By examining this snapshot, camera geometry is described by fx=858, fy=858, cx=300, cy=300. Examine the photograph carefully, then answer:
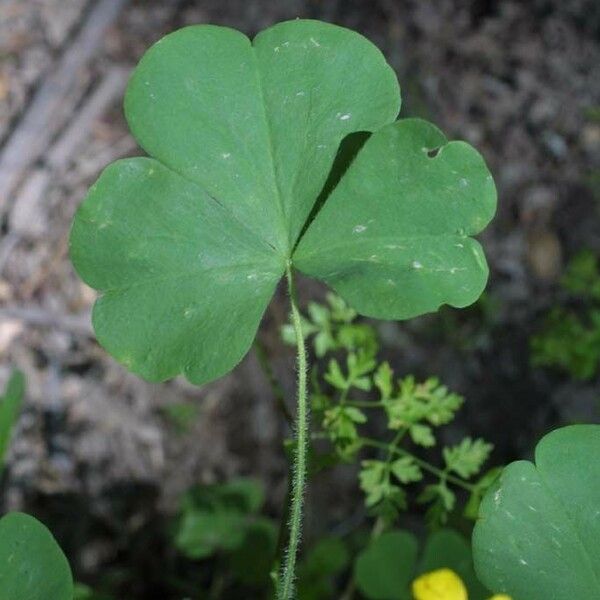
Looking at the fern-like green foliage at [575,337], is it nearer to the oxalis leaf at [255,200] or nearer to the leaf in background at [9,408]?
the oxalis leaf at [255,200]

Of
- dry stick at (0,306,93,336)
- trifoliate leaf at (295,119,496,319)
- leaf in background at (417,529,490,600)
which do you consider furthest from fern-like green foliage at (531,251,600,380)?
dry stick at (0,306,93,336)

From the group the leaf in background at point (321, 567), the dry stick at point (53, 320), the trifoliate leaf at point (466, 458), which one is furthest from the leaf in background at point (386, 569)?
the dry stick at point (53, 320)

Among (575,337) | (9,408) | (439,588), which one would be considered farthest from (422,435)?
(575,337)

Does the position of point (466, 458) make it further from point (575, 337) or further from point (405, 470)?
point (575, 337)

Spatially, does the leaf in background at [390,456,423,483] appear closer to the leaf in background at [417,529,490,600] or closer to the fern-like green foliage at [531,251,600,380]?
the leaf in background at [417,529,490,600]

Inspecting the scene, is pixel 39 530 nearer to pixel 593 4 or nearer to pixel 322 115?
pixel 322 115

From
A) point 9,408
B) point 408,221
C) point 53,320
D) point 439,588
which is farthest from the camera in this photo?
point 53,320
